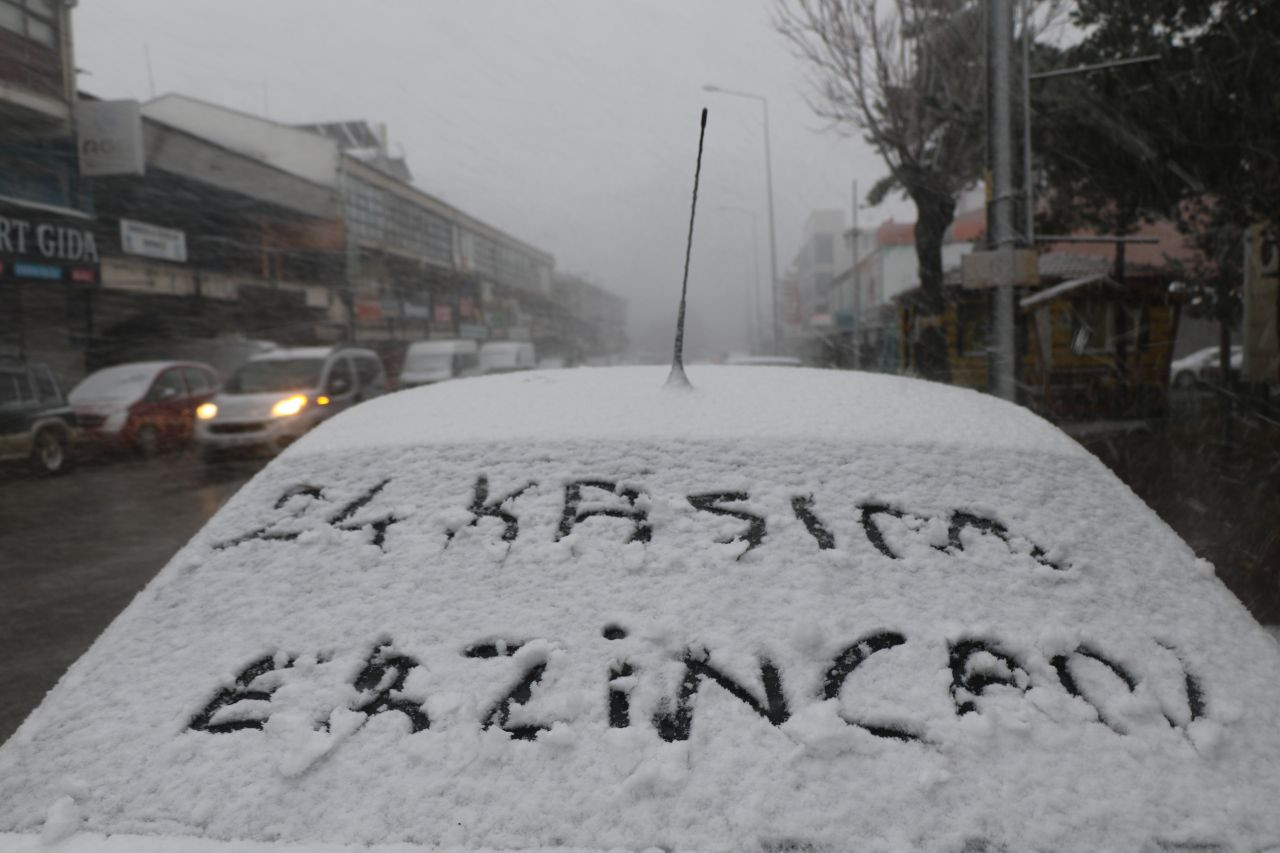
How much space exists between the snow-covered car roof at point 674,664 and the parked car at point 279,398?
1040 centimetres

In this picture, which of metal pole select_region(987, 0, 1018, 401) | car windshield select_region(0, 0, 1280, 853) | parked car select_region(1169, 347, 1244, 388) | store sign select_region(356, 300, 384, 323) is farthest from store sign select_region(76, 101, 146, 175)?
parked car select_region(1169, 347, 1244, 388)

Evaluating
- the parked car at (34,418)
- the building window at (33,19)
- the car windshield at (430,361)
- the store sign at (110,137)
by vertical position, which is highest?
the building window at (33,19)

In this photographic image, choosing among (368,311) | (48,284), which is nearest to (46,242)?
(48,284)

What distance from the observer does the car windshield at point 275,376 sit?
12328 mm

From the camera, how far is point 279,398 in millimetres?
11664

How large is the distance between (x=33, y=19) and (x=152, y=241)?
5076 mm

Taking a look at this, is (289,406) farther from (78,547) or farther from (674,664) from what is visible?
(674,664)

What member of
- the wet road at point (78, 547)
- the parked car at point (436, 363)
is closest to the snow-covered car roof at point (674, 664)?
the wet road at point (78, 547)

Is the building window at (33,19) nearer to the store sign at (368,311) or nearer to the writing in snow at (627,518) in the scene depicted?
the store sign at (368,311)

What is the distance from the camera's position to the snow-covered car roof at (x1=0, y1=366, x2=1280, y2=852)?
3.69 feet

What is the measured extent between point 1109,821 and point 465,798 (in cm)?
79

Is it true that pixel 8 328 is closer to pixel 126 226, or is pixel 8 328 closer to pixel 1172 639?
pixel 126 226

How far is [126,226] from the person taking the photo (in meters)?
20.9

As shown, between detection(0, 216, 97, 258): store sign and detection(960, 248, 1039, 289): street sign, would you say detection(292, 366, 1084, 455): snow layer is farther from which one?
detection(0, 216, 97, 258): store sign
